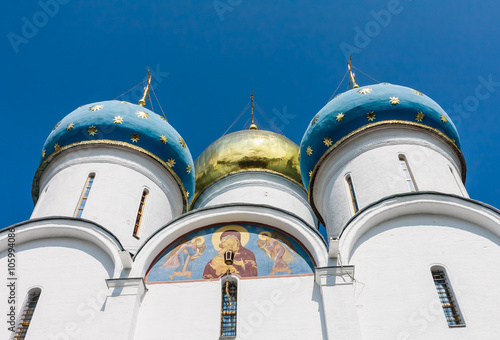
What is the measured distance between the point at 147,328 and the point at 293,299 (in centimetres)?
178

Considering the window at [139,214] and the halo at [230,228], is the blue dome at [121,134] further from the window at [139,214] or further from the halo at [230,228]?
the halo at [230,228]

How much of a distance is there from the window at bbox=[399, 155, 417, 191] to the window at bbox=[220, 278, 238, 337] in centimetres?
349

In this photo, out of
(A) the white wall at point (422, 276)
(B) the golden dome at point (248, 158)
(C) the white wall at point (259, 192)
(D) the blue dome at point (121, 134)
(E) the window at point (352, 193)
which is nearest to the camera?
(A) the white wall at point (422, 276)

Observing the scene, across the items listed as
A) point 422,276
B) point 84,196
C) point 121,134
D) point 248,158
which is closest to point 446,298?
point 422,276

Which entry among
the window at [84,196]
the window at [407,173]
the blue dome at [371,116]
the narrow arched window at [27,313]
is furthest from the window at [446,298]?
the window at [84,196]

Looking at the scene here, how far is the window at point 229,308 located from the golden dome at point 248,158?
22.0 ft

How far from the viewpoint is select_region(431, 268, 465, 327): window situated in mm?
5910

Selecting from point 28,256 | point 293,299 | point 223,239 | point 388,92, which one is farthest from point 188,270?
point 388,92

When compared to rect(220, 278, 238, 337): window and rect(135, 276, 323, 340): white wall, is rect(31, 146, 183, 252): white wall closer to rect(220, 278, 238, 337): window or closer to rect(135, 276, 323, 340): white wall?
rect(135, 276, 323, 340): white wall

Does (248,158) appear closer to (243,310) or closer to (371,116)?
(371,116)

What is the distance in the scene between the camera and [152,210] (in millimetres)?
9102

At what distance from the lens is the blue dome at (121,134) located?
949cm

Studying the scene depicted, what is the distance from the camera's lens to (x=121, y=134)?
9539 mm

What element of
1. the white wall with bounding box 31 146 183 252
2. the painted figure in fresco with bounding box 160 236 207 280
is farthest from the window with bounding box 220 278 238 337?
the white wall with bounding box 31 146 183 252
